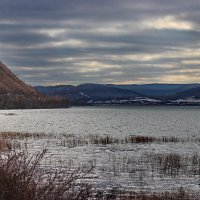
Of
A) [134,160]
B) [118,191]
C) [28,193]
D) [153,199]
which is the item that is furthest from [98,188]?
[134,160]

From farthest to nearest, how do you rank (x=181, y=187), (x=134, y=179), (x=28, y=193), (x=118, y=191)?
(x=134, y=179) → (x=181, y=187) → (x=118, y=191) → (x=28, y=193)

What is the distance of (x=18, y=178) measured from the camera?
1096 cm

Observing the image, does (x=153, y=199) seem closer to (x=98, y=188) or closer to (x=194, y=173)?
(x=98, y=188)

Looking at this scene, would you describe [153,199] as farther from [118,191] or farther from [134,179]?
[134,179]

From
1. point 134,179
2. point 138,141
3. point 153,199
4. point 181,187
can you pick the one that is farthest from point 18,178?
point 138,141

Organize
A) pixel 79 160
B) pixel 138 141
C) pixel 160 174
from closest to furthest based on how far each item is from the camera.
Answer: pixel 160 174 < pixel 79 160 < pixel 138 141

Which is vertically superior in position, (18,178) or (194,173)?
(18,178)

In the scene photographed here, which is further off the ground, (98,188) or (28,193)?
(28,193)

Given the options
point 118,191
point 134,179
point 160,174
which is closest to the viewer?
point 118,191

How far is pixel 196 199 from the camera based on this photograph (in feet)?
57.8

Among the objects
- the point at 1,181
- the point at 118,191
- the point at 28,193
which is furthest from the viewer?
the point at 118,191

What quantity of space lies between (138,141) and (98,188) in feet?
101

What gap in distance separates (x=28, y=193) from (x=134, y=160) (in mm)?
22318

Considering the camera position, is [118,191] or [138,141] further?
[138,141]
